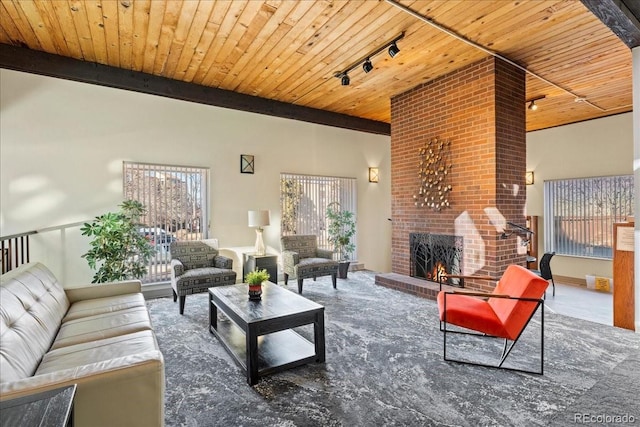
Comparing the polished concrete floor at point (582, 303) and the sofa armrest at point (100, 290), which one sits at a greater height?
the sofa armrest at point (100, 290)

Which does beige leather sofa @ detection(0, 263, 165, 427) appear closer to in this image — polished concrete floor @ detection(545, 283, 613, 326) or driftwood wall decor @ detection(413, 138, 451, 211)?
driftwood wall decor @ detection(413, 138, 451, 211)

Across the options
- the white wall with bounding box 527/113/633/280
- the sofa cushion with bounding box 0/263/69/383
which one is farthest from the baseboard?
the sofa cushion with bounding box 0/263/69/383

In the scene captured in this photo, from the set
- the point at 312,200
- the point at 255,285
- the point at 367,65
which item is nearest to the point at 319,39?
the point at 367,65

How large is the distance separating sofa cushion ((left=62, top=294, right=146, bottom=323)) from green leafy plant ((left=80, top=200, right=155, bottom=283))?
3.72 feet

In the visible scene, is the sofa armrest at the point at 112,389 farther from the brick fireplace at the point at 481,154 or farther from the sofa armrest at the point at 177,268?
the brick fireplace at the point at 481,154

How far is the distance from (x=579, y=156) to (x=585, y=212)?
110 centimetres

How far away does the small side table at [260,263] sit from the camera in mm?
4680

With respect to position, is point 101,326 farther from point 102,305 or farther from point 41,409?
point 41,409

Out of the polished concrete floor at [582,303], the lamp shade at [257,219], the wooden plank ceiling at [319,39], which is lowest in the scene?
the polished concrete floor at [582,303]

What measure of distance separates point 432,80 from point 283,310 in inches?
153

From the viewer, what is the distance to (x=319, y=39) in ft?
11.4

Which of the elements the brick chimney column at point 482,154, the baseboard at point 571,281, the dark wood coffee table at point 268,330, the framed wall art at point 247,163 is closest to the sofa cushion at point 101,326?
the dark wood coffee table at point 268,330

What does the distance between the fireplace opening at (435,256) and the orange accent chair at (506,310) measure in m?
1.55

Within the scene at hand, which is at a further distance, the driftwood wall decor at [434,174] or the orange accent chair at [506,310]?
the driftwood wall decor at [434,174]
